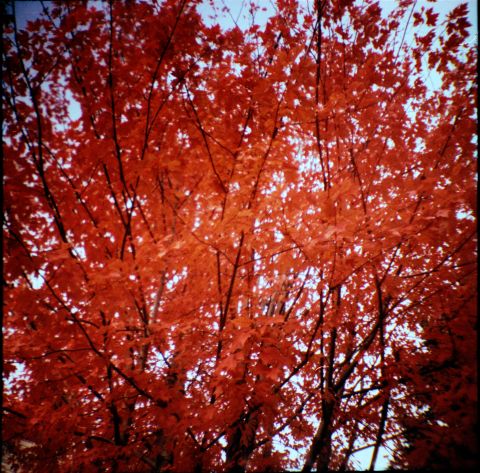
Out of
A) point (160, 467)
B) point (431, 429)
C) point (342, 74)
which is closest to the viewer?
point (160, 467)

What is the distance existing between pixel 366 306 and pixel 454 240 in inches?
56.0

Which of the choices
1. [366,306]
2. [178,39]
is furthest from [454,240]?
[178,39]

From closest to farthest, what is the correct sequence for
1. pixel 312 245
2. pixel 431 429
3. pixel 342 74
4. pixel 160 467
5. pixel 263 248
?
pixel 312 245
pixel 160 467
pixel 431 429
pixel 263 248
pixel 342 74

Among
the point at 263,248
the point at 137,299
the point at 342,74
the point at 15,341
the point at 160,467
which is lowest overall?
the point at 160,467

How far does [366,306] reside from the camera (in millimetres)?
3934

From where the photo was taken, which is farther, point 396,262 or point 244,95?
point 396,262

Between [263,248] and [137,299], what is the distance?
1.72 m

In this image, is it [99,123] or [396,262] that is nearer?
[99,123]

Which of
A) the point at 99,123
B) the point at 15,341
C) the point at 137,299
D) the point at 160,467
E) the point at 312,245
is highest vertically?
the point at 99,123

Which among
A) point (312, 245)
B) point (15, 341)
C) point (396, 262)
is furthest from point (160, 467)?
point (396, 262)

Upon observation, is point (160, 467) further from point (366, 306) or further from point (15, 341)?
point (366, 306)

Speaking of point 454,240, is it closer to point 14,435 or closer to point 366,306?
point 366,306

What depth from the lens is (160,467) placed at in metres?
3.02

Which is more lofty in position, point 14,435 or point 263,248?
point 263,248
